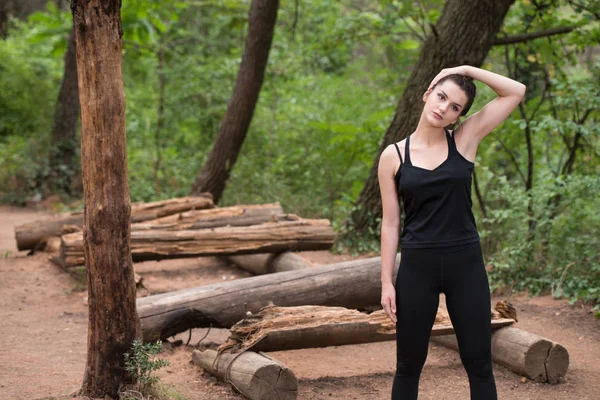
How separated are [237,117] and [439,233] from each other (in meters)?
9.16

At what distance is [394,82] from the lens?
553 inches

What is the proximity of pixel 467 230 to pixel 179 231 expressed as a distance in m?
5.86

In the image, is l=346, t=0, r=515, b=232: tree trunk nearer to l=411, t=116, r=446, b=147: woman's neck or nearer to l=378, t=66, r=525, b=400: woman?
l=378, t=66, r=525, b=400: woman

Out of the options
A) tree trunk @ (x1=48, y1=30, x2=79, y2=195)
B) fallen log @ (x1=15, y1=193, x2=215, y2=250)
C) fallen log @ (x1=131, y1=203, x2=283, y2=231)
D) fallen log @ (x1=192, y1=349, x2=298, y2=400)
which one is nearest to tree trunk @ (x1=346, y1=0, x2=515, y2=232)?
fallen log @ (x1=131, y1=203, x2=283, y2=231)

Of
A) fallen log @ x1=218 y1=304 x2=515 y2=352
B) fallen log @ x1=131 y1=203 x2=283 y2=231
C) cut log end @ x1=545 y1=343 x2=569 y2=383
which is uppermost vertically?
fallen log @ x1=131 y1=203 x2=283 y2=231

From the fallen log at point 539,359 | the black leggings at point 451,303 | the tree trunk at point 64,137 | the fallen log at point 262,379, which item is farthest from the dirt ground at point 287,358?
the tree trunk at point 64,137

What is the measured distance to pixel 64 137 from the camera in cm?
1600

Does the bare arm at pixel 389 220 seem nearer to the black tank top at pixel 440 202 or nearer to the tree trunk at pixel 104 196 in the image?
the black tank top at pixel 440 202

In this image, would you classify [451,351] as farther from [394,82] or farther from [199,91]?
[199,91]

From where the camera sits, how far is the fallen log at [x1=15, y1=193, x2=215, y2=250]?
9.91 m

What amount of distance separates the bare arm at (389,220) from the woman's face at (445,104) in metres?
0.27

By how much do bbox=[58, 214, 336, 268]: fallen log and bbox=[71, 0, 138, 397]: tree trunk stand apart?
4.18m

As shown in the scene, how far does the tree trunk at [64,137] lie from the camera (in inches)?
617

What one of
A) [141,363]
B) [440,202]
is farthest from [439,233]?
[141,363]
